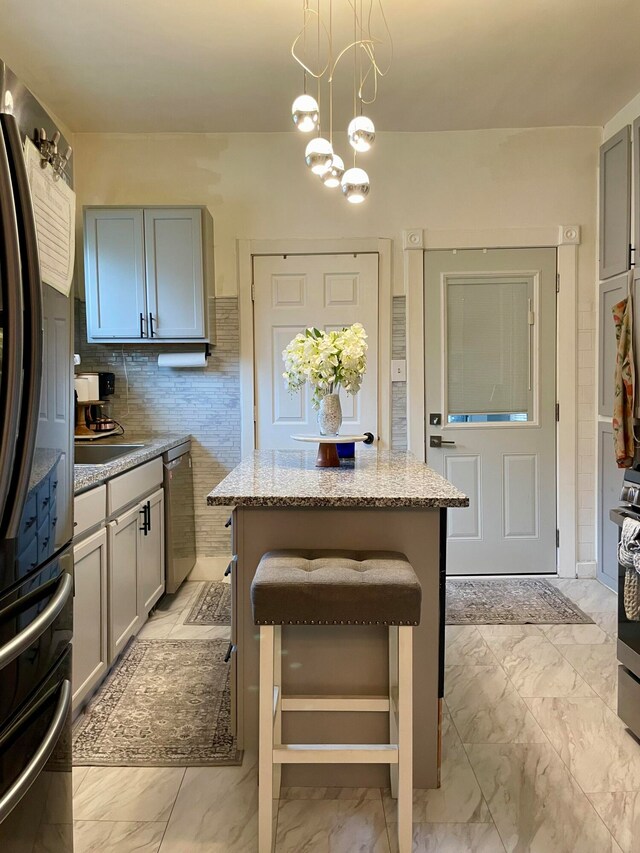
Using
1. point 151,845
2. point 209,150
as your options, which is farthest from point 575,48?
point 151,845

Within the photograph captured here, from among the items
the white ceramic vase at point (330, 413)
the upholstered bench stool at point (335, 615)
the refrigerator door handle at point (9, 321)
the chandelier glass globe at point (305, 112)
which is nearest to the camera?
the refrigerator door handle at point (9, 321)

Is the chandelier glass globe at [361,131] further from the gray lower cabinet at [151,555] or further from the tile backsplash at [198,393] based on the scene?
the gray lower cabinet at [151,555]

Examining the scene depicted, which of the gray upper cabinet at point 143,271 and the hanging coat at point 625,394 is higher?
the gray upper cabinet at point 143,271

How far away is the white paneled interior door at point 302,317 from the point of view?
3.58m

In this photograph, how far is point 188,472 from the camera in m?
3.56

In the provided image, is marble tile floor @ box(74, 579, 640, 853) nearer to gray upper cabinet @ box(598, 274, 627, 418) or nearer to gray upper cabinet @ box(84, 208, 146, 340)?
gray upper cabinet @ box(598, 274, 627, 418)

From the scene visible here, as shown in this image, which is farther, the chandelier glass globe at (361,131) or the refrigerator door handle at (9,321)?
the chandelier glass globe at (361,131)

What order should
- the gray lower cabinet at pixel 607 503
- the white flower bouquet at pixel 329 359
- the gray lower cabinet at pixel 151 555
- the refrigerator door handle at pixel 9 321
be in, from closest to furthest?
1. the refrigerator door handle at pixel 9 321
2. the white flower bouquet at pixel 329 359
3. the gray lower cabinet at pixel 151 555
4. the gray lower cabinet at pixel 607 503

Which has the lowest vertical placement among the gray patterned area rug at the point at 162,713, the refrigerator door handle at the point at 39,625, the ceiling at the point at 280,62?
the gray patterned area rug at the point at 162,713

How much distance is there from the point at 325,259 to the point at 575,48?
1654 mm

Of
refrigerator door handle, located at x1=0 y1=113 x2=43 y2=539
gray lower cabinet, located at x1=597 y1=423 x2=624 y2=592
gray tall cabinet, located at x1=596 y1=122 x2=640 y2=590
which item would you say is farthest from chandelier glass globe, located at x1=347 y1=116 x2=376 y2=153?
gray lower cabinet, located at x1=597 y1=423 x2=624 y2=592

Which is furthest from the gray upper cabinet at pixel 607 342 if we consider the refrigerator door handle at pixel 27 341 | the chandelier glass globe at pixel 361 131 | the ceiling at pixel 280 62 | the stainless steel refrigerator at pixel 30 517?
the refrigerator door handle at pixel 27 341

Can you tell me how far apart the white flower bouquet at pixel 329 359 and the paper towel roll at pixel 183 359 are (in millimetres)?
1460

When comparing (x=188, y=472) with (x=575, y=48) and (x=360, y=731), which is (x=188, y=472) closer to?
(x=360, y=731)
